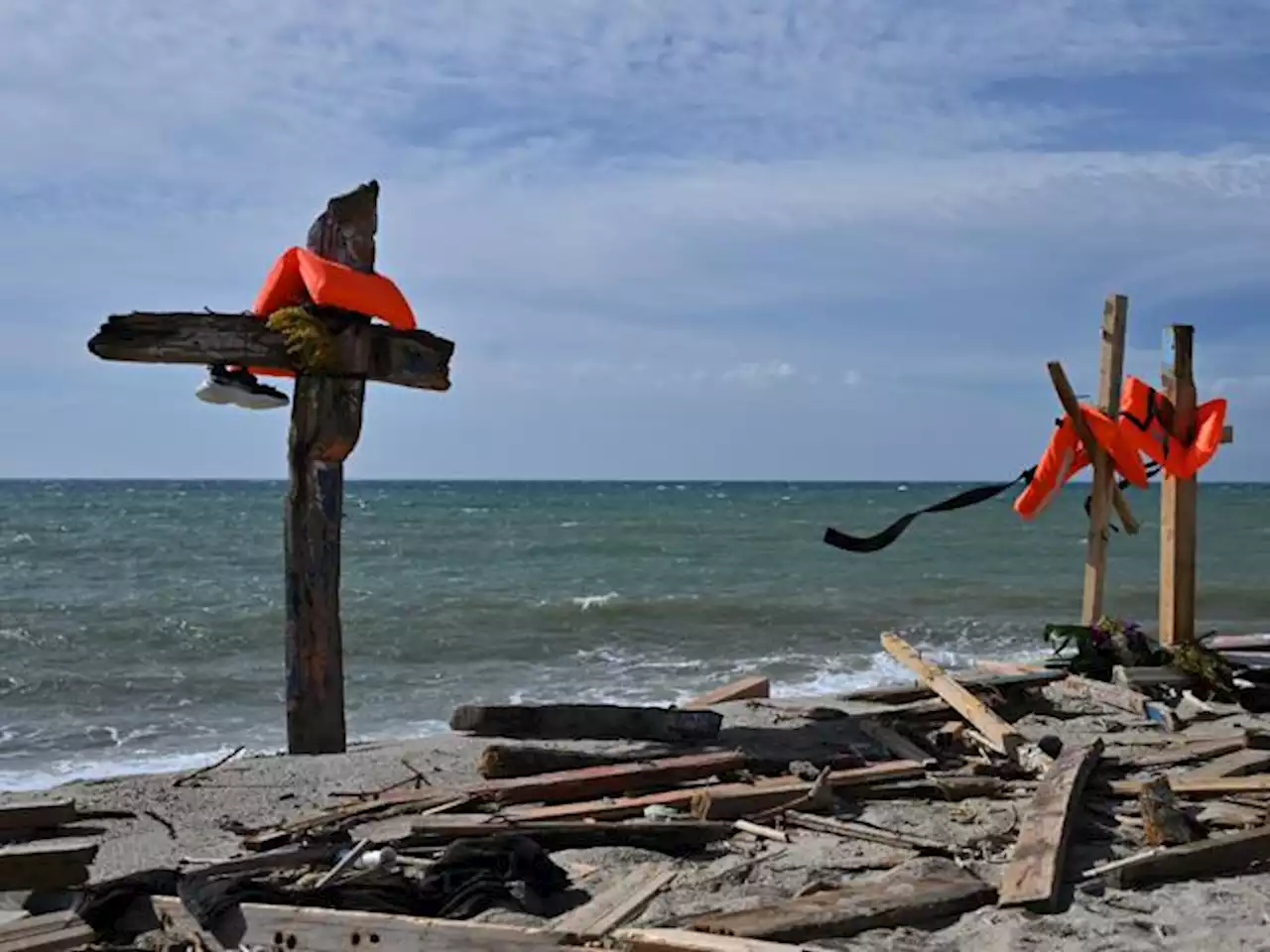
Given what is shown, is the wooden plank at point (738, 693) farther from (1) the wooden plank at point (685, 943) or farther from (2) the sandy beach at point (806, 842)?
(1) the wooden plank at point (685, 943)

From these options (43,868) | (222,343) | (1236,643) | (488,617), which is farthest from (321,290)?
(488,617)

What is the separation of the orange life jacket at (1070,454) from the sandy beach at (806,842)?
6.81ft

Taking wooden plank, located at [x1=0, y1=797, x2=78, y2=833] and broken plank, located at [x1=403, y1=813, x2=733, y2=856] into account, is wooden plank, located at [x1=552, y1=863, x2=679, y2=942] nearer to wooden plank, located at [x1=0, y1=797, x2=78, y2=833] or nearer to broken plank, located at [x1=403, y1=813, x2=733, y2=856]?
broken plank, located at [x1=403, y1=813, x2=733, y2=856]

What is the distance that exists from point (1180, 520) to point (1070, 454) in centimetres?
120

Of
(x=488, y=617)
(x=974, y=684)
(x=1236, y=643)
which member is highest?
(x=1236, y=643)

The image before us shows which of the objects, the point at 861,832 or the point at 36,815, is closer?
the point at 861,832

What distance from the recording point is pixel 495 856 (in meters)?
5.52

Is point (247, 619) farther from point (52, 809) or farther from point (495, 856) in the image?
point (495, 856)

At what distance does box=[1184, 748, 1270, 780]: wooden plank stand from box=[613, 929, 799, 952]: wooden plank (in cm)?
362

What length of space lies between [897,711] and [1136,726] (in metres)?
1.64

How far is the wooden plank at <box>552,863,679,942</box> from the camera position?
4.70 meters

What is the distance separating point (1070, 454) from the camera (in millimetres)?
10938

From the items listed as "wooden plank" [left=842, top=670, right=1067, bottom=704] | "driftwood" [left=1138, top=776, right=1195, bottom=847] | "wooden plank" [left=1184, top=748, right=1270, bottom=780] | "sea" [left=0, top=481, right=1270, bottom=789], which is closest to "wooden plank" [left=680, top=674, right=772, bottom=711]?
"wooden plank" [left=842, top=670, right=1067, bottom=704]

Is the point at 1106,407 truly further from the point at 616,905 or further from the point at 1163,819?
the point at 616,905
